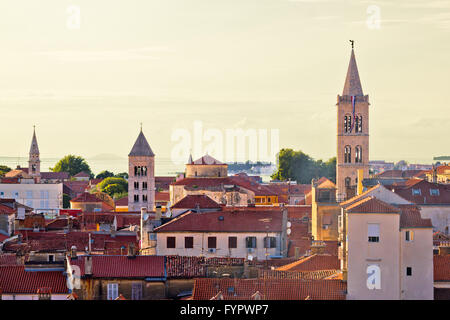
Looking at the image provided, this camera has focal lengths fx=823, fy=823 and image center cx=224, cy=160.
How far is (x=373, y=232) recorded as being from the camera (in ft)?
84.0

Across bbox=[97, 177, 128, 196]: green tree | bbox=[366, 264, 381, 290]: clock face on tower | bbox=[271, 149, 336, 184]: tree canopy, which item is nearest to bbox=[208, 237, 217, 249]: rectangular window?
bbox=[366, 264, 381, 290]: clock face on tower

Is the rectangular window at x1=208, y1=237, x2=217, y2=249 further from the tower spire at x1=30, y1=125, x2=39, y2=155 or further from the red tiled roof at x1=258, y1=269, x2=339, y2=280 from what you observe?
the tower spire at x1=30, y1=125, x2=39, y2=155

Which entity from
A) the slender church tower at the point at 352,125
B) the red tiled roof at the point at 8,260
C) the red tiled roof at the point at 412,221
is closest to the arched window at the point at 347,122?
the slender church tower at the point at 352,125

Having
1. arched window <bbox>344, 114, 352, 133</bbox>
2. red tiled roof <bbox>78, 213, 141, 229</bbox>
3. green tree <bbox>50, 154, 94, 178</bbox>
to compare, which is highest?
arched window <bbox>344, 114, 352, 133</bbox>

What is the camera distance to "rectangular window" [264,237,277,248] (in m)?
42.8

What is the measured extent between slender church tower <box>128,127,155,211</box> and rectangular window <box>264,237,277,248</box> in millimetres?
61579

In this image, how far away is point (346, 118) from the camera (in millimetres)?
82375

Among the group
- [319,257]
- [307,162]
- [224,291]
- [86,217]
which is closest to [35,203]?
[86,217]

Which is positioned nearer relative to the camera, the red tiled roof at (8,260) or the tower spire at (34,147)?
→ the red tiled roof at (8,260)

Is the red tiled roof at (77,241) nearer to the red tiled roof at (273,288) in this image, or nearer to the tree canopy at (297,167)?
the red tiled roof at (273,288)

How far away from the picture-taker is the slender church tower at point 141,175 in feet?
344

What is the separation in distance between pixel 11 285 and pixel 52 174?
143143mm

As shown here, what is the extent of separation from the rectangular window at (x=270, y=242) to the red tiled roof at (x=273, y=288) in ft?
56.6
